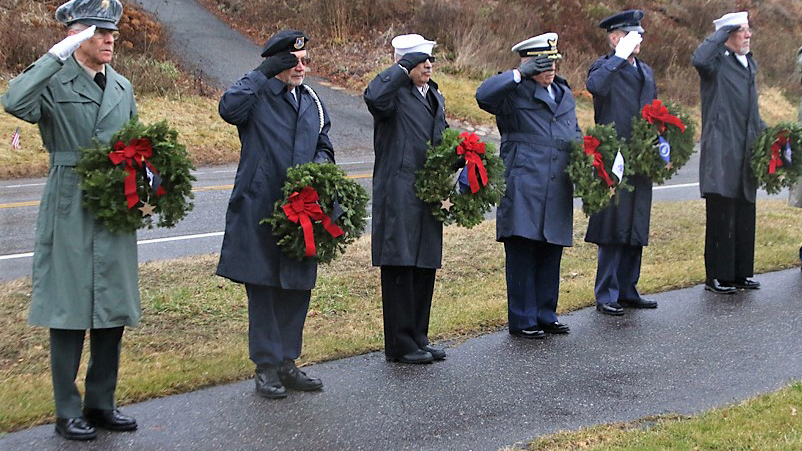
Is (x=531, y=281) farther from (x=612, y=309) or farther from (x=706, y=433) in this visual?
(x=706, y=433)

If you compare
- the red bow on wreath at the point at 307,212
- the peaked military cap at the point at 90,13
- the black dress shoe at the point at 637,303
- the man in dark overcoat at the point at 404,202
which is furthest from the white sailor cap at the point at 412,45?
the black dress shoe at the point at 637,303

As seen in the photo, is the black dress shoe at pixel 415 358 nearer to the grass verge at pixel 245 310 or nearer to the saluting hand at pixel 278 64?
the grass verge at pixel 245 310

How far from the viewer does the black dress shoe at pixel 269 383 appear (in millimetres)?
6285

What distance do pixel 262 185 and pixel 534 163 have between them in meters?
2.30

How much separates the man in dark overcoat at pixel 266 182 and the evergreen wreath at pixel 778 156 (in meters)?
4.52

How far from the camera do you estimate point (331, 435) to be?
18.7ft

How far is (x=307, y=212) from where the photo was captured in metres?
6.13

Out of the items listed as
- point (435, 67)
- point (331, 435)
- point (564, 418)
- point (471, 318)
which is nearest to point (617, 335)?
point (471, 318)

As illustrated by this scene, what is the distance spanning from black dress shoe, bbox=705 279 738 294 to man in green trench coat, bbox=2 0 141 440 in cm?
549

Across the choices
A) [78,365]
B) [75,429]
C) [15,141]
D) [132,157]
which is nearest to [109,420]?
[75,429]

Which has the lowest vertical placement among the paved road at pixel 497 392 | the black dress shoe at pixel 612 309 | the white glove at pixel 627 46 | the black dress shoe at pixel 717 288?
the paved road at pixel 497 392

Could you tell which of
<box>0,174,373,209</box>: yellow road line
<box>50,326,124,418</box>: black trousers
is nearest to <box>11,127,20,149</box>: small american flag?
<box>0,174,373,209</box>: yellow road line

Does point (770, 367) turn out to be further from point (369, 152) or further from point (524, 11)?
point (524, 11)

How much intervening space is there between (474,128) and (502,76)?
16.8 meters
